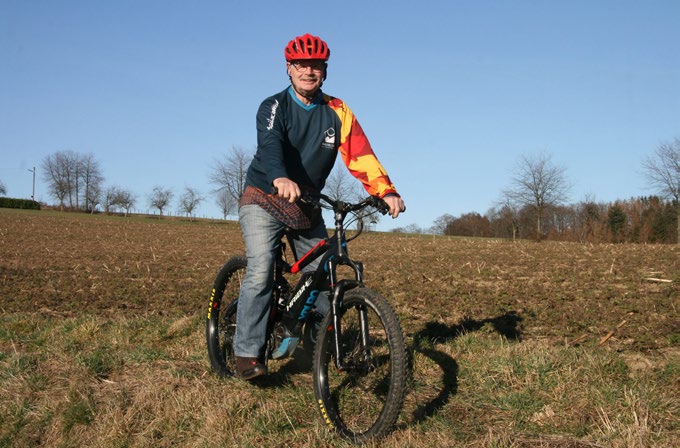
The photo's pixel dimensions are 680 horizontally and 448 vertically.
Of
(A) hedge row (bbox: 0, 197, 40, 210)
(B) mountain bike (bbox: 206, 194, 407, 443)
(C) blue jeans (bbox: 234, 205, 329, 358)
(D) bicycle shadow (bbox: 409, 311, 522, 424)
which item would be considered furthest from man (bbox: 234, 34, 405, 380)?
(A) hedge row (bbox: 0, 197, 40, 210)

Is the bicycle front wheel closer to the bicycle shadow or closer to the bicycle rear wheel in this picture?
Result: the bicycle shadow

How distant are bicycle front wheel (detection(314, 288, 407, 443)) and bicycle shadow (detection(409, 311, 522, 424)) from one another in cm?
37

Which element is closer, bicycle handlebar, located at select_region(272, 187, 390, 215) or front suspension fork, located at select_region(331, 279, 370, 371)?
front suspension fork, located at select_region(331, 279, 370, 371)

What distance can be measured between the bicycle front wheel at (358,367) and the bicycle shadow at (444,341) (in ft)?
1.23

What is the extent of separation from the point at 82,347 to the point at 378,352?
376cm

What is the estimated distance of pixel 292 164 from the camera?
443 centimetres

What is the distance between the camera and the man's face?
14.1ft

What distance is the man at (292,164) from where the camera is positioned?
4.29 meters

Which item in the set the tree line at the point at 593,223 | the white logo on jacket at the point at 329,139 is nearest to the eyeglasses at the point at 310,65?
the white logo on jacket at the point at 329,139

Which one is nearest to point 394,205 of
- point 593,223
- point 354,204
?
point 354,204

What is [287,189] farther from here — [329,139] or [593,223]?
[593,223]

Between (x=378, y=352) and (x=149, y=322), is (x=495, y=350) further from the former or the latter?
(x=149, y=322)

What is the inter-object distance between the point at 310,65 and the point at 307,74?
0.07 metres

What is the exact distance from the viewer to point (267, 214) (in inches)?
175
